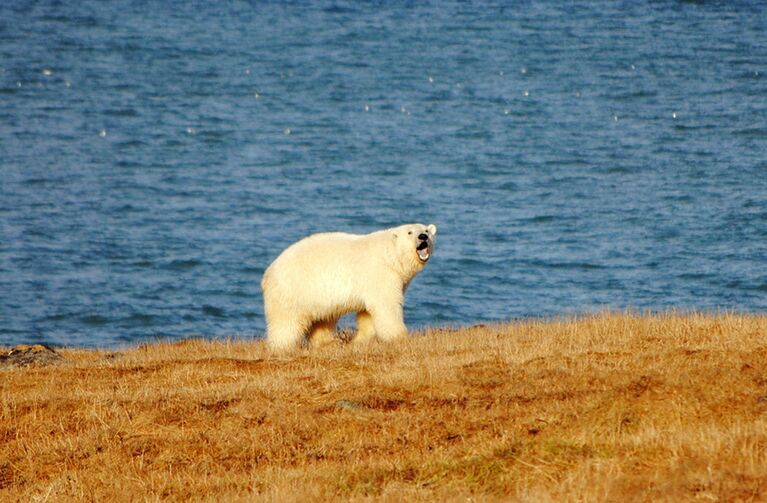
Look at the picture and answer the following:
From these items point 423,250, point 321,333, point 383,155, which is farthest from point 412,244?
point 383,155

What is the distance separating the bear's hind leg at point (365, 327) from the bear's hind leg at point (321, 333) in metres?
0.34

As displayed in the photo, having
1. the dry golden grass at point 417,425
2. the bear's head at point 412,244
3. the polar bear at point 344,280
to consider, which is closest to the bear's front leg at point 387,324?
the polar bear at point 344,280

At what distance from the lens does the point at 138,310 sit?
3853 centimetres

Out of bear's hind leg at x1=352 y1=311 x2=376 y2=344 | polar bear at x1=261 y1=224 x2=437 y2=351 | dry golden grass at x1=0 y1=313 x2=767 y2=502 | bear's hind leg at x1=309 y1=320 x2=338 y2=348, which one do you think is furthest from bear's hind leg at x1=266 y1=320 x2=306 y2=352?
dry golden grass at x1=0 y1=313 x2=767 y2=502

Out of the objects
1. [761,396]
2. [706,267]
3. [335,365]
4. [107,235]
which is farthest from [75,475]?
[107,235]

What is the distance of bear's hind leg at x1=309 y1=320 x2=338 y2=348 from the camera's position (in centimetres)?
1781

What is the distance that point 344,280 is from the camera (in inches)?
671

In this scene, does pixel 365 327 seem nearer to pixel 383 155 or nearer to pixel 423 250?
pixel 423 250

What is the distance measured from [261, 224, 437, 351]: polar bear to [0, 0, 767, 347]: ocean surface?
10.4 meters

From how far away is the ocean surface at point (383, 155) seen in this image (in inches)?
1564

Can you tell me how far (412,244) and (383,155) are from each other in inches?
1788

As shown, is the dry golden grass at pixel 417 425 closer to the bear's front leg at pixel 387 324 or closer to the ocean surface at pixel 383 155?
the bear's front leg at pixel 387 324

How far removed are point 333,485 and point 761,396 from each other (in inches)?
146

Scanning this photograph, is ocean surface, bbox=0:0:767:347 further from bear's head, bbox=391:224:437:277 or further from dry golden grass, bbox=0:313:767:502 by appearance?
dry golden grass, bbox=0:313:767:502
